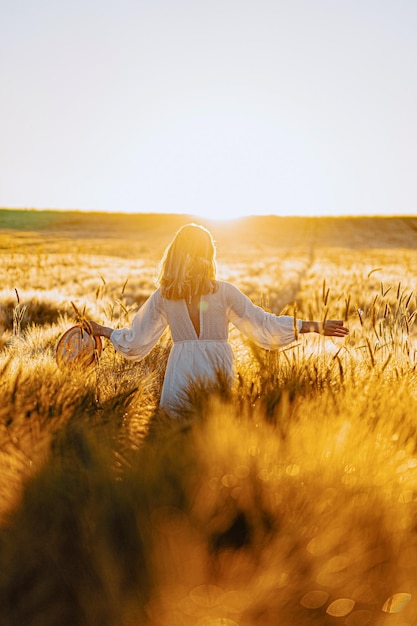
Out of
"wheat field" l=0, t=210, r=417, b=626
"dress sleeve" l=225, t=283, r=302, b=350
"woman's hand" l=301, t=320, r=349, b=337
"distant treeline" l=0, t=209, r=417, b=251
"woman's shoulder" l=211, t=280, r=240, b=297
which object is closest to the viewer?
"wheat field" l=0, t=210, r=417, b=626

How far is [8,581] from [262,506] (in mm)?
726

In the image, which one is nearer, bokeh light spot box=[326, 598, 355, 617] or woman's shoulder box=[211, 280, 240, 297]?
bokeh light spot box=[326, 598, 355, 617]

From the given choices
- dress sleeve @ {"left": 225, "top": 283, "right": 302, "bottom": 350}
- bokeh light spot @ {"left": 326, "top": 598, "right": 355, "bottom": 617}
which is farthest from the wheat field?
dress sleeve @ {"left": 225, "top": 283, "right": 302, "bottom": 350}

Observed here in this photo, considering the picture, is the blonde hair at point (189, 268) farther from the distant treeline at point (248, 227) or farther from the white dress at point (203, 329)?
the distant treeline at point (248, 227)

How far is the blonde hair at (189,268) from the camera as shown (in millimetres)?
3928

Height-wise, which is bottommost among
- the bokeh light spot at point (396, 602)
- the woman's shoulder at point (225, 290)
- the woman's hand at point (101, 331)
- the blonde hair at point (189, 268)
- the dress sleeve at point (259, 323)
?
the bokeh light spot at point (396, 602)

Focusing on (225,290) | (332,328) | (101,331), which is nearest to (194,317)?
(225,290)

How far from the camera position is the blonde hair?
3928 millimetres

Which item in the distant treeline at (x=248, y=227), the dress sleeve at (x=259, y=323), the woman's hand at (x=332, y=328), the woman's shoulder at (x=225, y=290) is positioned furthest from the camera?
the distant treeline at (x=248, y=227)

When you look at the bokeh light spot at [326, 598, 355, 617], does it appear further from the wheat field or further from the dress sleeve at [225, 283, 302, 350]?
the dress sleeve at [225, 283, 302, 350]

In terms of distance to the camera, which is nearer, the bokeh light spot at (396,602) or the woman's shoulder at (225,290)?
the bokeh light spot at (396,602)

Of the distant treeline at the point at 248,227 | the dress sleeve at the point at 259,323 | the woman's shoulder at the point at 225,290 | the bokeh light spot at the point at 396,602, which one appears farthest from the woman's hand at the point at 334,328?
the distant treeline at the point at 248,227

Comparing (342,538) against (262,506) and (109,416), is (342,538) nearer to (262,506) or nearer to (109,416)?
(262,506)

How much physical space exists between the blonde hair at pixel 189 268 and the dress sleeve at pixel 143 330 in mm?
155
